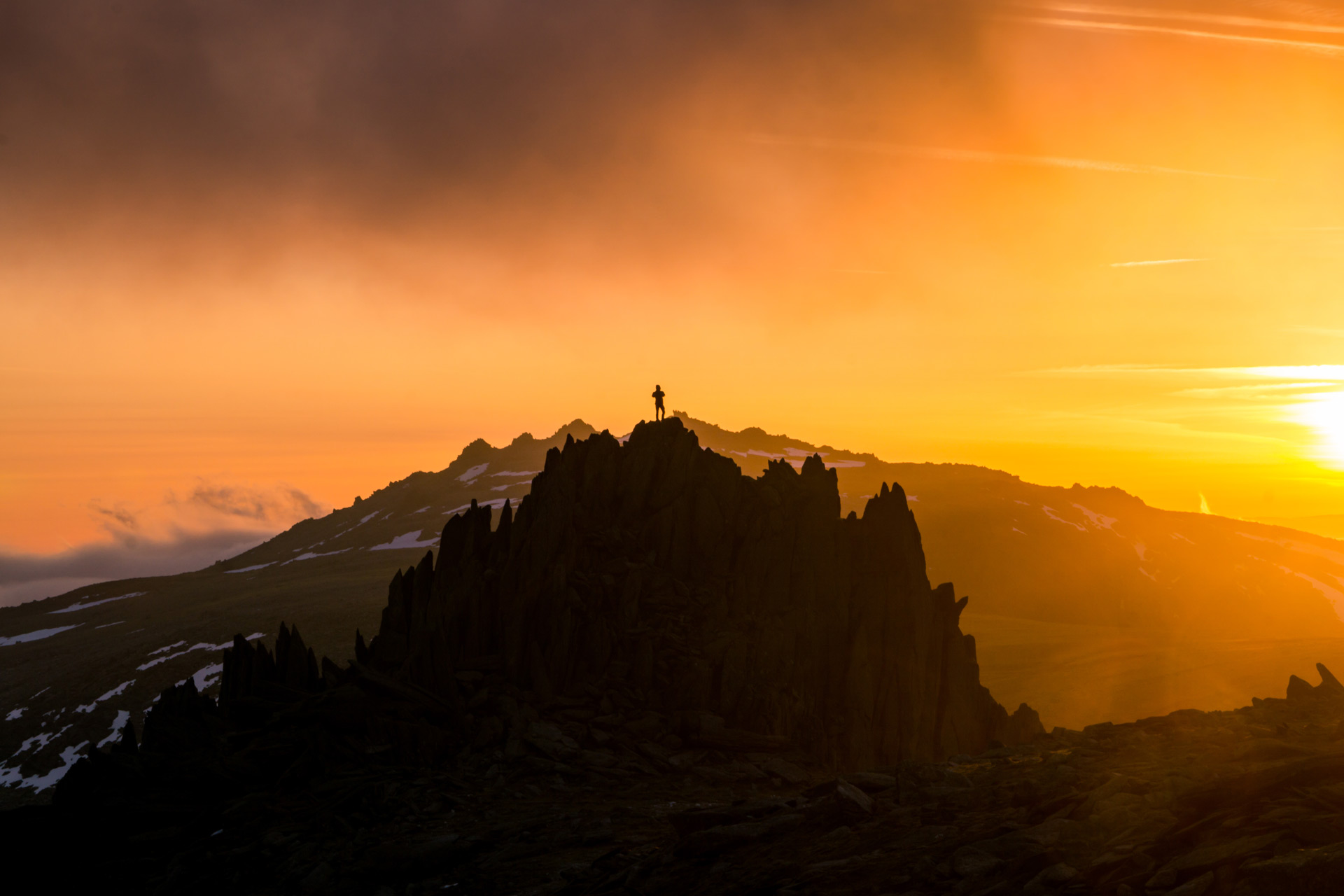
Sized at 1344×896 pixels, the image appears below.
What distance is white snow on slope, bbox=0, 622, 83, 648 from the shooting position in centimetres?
15888

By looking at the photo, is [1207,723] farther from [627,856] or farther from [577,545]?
[577,545]

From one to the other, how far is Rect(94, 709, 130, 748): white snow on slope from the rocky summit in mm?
69536

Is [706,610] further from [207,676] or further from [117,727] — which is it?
[207,676]

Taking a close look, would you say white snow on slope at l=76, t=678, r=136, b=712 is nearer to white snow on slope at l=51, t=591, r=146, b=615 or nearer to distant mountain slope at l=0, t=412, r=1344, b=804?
distant mountain slope at l=0, t=412, r=1344, b=804

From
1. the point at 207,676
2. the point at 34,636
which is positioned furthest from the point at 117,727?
the point at 34,636

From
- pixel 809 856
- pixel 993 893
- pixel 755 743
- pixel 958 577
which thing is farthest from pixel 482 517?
pixel 958 577

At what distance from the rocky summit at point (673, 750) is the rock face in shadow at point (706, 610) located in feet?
0.58

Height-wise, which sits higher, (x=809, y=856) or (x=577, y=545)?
(x=577, y=545)

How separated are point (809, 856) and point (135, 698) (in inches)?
4406

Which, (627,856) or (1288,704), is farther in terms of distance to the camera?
(1288,704)

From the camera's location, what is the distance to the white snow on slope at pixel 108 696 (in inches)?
4181

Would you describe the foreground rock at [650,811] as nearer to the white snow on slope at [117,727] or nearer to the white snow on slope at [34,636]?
the white snow on slope at [117,727]

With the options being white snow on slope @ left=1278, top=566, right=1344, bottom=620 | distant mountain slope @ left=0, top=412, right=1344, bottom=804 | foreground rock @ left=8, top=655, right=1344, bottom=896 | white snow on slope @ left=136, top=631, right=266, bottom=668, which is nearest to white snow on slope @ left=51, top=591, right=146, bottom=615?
distant mountain slope @ left=0, top=412, right=1344, bottom=804

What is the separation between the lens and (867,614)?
48844 mm
